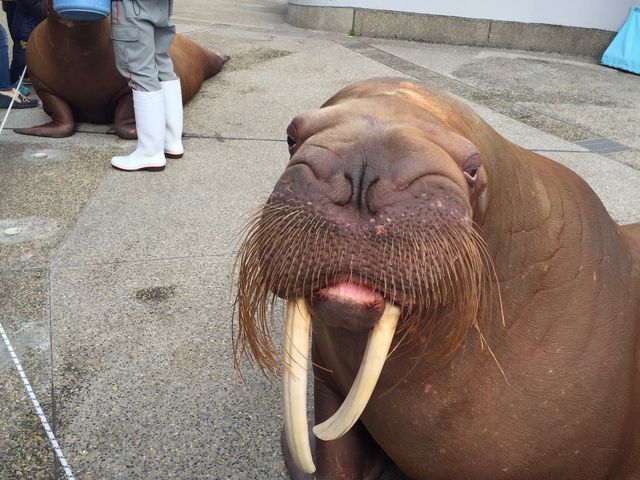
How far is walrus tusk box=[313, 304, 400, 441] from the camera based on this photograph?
1318mm

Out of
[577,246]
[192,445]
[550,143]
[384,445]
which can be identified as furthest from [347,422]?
[550,143]

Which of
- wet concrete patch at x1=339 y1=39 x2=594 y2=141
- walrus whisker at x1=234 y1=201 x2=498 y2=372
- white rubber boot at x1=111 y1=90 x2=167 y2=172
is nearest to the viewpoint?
walrus whisker at x1=234 y1=201 x2=498 y2=372

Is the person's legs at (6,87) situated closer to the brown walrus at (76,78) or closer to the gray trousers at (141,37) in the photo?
the brown walrus at (76,78)

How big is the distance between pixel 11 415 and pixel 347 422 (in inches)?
59.7

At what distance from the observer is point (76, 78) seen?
17.4 ft

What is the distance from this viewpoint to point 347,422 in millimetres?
1371

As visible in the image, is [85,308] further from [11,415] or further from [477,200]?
[477,200]

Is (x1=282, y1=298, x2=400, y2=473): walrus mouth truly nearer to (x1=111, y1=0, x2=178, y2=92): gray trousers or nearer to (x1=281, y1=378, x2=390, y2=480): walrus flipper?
(x1=281, y1=378, x2=390, y2=480): walrus flipper

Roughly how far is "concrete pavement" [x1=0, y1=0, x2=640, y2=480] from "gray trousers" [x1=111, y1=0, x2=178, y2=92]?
0.65 m

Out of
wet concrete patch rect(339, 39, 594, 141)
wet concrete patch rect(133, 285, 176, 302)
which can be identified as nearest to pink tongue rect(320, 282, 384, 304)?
wet concrete patch rect(133, 285, 176, 302)

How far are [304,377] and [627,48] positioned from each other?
28.5 ft

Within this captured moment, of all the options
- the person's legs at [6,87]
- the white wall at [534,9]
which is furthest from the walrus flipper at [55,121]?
the white wall at [534,9]

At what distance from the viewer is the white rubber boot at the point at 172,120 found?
16.3 feet

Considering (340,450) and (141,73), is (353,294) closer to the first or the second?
(340,450)
